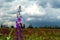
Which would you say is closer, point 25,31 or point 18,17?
point 18,17

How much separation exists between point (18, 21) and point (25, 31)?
2049cm

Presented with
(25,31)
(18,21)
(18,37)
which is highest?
(18,21)

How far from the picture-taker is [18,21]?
2.33m

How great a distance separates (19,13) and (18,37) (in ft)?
0.88

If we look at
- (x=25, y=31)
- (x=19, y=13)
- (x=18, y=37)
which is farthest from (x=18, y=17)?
(x=25, y=31)

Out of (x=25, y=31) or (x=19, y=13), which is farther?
(x=25, y=31)

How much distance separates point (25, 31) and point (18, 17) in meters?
20.4

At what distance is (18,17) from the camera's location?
2.37 m

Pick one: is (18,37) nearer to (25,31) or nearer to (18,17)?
(18,17)

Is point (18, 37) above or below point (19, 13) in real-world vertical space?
below

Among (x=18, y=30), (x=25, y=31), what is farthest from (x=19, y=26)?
(x=25, y=31)

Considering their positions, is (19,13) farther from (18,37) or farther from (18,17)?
(18,37)

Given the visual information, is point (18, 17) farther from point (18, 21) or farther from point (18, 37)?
point (18, 37)

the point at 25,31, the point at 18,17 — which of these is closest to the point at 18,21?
the point at 18,17
